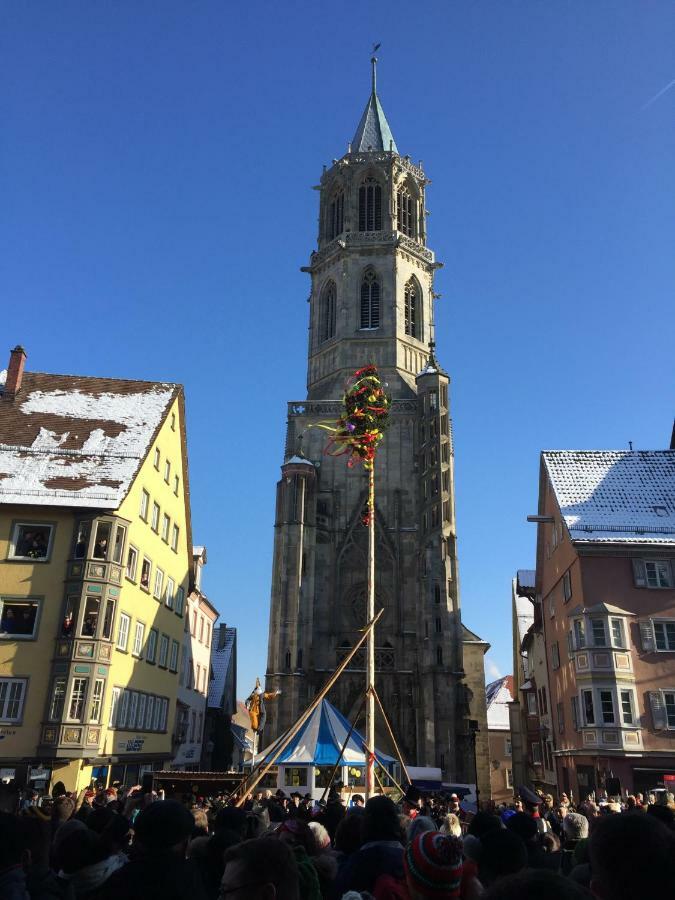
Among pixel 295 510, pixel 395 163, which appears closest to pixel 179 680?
pixel 295 510

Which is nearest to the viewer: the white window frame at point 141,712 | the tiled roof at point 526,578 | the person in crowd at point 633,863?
the person in crowd at point 633,863

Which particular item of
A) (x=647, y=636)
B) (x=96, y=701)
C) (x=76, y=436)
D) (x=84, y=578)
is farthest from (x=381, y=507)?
(x=96, y=701)

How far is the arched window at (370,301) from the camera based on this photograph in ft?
206

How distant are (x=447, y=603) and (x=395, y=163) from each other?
135 ft

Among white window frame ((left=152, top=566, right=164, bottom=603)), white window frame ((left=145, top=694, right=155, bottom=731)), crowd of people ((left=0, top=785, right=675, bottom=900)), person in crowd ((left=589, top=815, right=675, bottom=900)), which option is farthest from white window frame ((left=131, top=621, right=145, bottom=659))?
person in crowd ((left=589, top=815, right=675, bottom=900))

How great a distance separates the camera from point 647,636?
2761cm

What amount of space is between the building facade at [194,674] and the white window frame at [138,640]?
714 centimetres

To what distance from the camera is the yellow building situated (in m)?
24.8

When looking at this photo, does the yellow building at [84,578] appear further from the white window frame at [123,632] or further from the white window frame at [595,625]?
the white window frame at [595,625]

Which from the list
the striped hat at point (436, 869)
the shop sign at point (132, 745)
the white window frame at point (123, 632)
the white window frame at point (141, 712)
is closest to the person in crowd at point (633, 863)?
the striped hat at point (436, 869)

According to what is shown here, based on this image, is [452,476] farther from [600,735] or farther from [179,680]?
[600,735]

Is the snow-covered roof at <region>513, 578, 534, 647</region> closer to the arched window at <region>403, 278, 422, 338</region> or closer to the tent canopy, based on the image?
the arched window at <region>403, 278, 422, 338</region>

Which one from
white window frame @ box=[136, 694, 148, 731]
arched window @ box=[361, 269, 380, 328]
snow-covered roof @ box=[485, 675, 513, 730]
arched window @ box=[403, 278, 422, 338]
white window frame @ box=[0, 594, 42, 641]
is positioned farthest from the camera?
snow-covered roof @ box=[485, 675, 513, 730]

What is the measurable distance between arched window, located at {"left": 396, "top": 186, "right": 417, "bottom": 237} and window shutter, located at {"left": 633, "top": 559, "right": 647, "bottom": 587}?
150 feet
